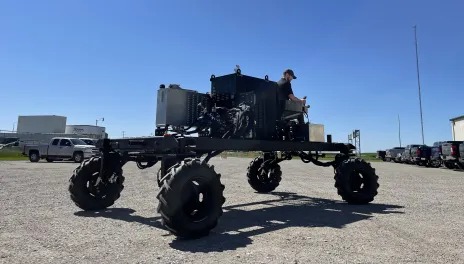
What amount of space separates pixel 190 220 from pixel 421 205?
20.2 ft

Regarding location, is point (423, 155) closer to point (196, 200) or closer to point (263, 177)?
point (263, 177)

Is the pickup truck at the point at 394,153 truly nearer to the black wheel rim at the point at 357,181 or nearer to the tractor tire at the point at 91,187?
the black wheel rim at the point at 357,181

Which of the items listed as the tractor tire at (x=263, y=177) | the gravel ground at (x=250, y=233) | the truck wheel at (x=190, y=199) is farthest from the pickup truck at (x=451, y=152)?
the truck wheel at (x=190, y=199)

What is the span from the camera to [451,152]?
22547mm

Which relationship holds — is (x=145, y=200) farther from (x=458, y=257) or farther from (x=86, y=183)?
(x=458, y=257)

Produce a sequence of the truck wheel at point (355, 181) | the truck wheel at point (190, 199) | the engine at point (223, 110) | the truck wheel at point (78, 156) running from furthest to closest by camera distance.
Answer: the truck wheel at point (78, 156), the truck wheel at point (355, 181), the engine at point (223, 110), the truck wheel at point (190, 199)

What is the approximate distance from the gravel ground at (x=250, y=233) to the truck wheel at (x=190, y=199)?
21 cm

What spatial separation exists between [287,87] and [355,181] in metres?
3.05

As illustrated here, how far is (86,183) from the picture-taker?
673 centimetres

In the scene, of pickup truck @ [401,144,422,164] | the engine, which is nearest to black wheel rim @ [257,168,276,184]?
the engine

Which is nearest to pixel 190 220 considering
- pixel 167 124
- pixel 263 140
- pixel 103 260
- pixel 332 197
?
pixel 103 260

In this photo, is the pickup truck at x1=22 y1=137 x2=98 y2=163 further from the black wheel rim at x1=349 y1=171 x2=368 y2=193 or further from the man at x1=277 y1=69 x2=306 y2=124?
the black wheel rim at x1=349 y1=171 x2=368 y2=193

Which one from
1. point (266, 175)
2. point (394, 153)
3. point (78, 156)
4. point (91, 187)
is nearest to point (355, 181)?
point (266, 175)

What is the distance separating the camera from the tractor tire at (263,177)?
A: 10543 mm
